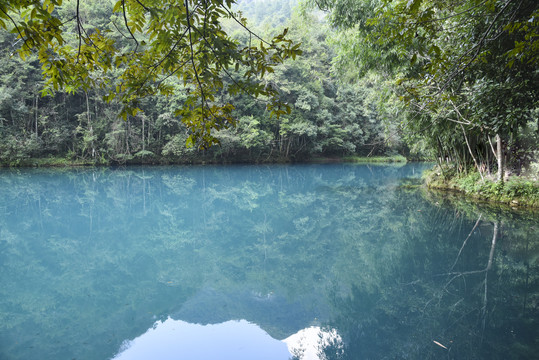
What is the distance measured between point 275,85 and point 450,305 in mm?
16342

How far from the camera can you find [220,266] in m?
4.56

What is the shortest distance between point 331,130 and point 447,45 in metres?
18.4

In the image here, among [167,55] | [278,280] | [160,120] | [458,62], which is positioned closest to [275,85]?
[160,120]

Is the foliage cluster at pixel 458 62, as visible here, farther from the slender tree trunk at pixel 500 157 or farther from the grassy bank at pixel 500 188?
the grassy bank at pixel 500 188

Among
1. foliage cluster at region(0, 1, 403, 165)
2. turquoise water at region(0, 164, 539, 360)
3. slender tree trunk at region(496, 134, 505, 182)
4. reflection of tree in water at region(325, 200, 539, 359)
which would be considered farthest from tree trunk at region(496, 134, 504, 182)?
foliage cluster at region(0, 1, 403, 165)

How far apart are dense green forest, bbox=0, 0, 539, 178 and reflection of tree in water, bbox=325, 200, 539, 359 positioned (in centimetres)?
180

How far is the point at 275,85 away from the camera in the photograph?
59.4 ft

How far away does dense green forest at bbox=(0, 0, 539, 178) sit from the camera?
1.56 metres

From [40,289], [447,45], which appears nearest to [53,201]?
[40,289]

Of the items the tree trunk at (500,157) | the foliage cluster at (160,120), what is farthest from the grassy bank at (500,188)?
the foliage cluster at (160,120)

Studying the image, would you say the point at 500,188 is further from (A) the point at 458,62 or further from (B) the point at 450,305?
(A) the point at 458,62

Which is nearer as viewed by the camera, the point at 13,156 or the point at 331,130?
the point at 13,156

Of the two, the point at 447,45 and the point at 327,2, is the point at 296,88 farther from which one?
the point at 447,45

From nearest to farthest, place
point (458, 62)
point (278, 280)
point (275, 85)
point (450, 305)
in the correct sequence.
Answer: point (458, 62), point (450, 305), point (278, 280), point (275, 85)
